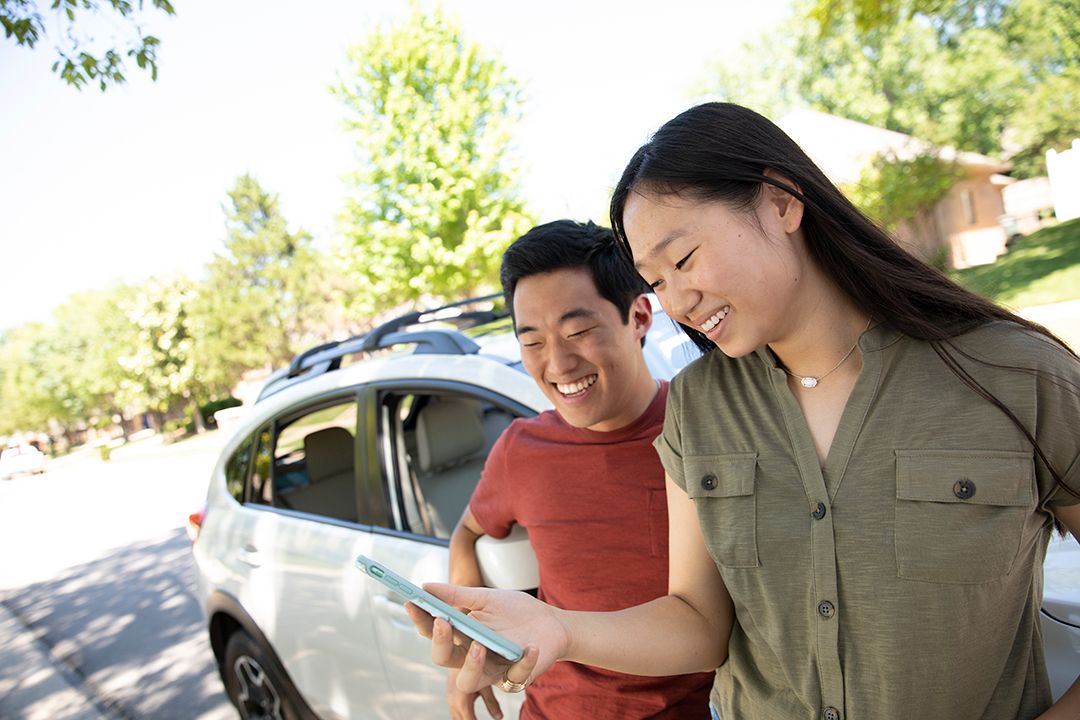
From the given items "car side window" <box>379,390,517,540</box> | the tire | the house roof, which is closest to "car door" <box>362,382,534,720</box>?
"car side window" <box>379,390,517,540</box>

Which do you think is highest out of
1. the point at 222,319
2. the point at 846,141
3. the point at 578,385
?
the point at 846,141

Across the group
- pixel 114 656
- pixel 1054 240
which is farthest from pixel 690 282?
pixel 1054 240

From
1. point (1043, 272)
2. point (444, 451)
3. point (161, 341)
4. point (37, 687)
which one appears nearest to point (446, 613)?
point (444, 451)

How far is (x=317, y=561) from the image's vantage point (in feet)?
10.6

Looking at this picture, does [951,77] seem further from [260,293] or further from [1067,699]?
[1067,699]

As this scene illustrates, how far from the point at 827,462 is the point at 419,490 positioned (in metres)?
2.32

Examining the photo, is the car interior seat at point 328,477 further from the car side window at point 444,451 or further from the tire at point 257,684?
the tire at point 257,684

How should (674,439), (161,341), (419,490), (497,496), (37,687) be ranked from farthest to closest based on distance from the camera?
1. (161,341)
2. (37,687)
3. (419,490)
4. (497,496)
5. (674,439)

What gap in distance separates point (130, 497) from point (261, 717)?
15.1m

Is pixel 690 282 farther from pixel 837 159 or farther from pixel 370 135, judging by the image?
pixel 837 159

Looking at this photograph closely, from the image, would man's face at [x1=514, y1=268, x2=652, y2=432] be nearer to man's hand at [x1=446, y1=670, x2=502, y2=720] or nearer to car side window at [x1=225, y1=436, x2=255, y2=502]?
man's hand at [x1=446, y1=670, x2=502, y2=720]

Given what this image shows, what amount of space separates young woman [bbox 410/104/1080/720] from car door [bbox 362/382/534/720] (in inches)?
45.5

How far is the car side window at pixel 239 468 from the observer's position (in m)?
3.96

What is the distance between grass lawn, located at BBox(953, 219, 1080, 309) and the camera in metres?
14.1
